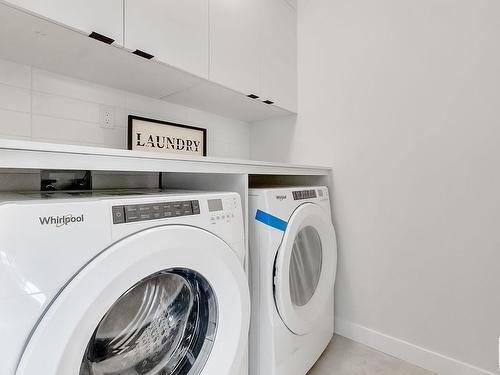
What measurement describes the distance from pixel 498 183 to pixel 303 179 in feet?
3.24

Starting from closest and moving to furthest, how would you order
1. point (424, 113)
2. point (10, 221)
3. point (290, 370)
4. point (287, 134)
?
point (10, 221)
point (290, 370)
point (424, 113)
point (287, 134)

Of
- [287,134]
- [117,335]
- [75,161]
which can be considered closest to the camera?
[75,161]

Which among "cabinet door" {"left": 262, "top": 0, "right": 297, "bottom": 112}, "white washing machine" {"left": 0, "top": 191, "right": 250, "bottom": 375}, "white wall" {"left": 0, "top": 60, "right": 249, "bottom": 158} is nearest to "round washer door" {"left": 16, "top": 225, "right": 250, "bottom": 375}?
"white washing machine" {"left": 0, "top": 191, "right": 250, "bottom": 375}

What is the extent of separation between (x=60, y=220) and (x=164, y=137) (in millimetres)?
1071

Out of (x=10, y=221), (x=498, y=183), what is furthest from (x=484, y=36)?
(x=10, y=221)

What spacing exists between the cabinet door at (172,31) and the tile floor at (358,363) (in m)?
1.63

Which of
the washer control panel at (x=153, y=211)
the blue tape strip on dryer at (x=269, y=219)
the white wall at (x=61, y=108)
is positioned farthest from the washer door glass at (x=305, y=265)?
the white wall at (x=61, y=108)

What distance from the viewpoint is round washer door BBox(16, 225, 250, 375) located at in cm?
52

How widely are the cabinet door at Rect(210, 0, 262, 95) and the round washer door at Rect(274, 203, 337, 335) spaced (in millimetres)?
770

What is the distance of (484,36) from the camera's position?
4.16 ft

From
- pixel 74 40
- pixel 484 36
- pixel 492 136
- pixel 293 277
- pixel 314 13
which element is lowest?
pixel 293 277

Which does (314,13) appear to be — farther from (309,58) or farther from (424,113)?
(424,113)

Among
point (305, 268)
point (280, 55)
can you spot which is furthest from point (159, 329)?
point (280, 55)

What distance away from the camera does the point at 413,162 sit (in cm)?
146
